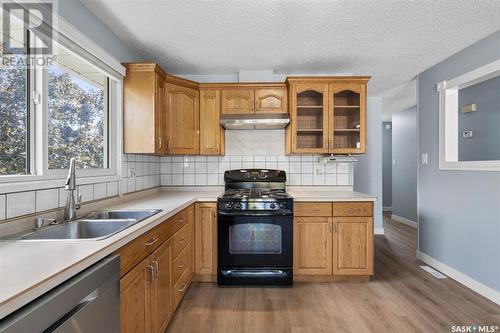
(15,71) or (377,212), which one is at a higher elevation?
(15,71)

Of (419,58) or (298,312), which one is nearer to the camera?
(298,312)

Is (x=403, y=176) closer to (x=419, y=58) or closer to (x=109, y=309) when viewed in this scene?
(x=419, y=58)

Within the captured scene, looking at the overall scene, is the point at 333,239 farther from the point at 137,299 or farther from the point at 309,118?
the point at 137,299

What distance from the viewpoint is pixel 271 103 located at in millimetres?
3076

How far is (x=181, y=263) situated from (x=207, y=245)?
478mm

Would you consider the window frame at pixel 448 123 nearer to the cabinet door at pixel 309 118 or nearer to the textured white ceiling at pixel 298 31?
the textured white ceiling at pixel 298 31

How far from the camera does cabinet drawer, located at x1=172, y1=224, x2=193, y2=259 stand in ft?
6.90

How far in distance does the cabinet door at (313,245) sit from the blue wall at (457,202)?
1.38m

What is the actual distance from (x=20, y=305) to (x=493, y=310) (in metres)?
3.18

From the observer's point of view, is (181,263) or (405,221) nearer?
(181,263)

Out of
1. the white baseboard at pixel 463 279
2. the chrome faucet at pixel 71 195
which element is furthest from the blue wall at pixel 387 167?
the chrome faucet at pixel 71 195

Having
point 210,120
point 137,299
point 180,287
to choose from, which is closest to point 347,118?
point 210,120

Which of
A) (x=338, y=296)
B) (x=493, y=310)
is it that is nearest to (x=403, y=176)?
(x=493, y=310)

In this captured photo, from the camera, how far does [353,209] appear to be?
2.72m
